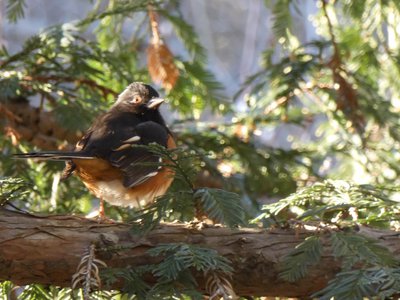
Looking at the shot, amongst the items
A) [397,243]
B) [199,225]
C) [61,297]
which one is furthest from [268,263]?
[61,297]

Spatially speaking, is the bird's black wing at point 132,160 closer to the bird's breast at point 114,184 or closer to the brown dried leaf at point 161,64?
the bird's breast at point 114,184

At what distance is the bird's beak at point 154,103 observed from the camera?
3.15 metres

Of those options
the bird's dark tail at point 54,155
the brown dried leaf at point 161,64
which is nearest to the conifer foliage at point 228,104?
the brown dried leaf at point 161,64

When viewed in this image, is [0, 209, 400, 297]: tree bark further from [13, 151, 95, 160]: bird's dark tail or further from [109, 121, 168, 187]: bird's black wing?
[109, 121, 168, 187]: bird's black wing

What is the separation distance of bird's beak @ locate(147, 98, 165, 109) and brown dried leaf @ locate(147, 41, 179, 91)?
8cm

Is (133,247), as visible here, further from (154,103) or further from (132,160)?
(154,103)

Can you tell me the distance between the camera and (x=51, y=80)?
2.98m

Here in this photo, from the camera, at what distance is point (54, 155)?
2.40 m

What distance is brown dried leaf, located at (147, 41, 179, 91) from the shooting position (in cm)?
315

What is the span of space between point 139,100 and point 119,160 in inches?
23.7

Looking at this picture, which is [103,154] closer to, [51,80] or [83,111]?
[83,111]

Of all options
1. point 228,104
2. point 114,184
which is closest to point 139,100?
point 228,104

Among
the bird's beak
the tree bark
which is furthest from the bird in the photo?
the tree bark

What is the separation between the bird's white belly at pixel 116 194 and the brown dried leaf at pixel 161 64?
548mm
